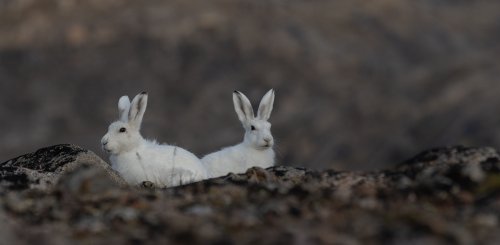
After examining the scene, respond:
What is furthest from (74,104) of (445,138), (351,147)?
(445,138)

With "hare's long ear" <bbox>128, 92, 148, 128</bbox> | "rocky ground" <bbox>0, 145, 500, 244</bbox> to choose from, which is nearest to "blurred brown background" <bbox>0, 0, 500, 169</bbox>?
"hare's long ear" <bbox>128, 92, 148, 128</bbox>

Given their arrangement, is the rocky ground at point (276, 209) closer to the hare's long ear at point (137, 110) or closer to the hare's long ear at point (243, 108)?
the hare's long ear at point (137, 110)

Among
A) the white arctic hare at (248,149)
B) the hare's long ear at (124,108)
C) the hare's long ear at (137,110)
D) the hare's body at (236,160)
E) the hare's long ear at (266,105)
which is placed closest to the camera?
the hare's long ear at (137,110)

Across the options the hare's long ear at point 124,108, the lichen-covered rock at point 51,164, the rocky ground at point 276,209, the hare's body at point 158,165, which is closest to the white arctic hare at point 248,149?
the hare's long ear at point 124,108

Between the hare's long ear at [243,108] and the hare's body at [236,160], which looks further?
the hare's long ear at [243,108]

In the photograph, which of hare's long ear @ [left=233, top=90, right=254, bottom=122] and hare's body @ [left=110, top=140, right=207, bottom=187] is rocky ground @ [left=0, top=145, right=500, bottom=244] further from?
hare's long ear @ [left=233, top=90, right=254, bottom=122]

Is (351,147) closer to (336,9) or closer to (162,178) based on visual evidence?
(336,9)

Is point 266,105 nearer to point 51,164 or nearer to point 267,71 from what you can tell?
point 51,164

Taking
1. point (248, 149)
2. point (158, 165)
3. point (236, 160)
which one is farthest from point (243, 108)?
point (158, 165)
